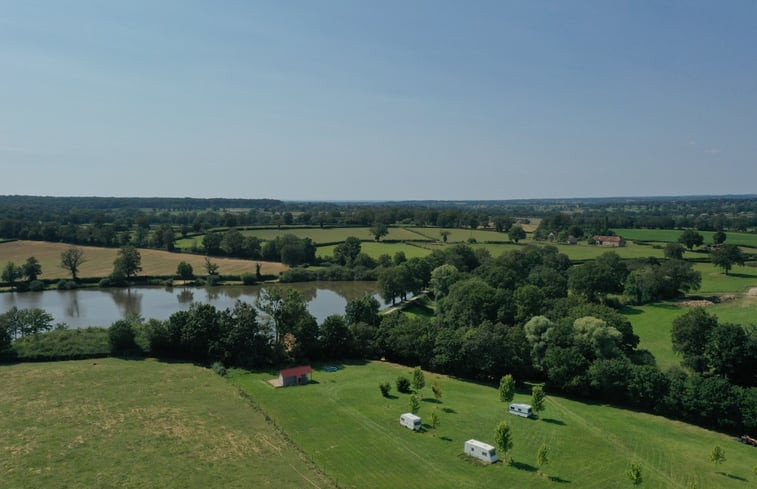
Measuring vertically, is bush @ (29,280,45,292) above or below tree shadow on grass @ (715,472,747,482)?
above

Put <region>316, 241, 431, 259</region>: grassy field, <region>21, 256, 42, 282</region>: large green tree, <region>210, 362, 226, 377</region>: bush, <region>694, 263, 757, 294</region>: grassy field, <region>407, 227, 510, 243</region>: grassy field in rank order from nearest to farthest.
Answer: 1. <region>210, 362, 226, 377</region>: bush
2. <region>694, 263, 757, 294</region>: grassy field
3. <region>21, 256, 42, 282</region>: large green tree
4. <region>316, 241, 431, 259</region>: grassy field
5. <region>407, 227, 510, 243</region>: grassy field

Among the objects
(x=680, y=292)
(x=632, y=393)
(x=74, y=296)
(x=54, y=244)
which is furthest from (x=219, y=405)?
(x=54, y=244)

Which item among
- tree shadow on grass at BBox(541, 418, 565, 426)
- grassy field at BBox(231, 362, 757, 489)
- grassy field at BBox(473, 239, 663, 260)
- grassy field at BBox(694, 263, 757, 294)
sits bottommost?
tree shadow on grass at BBox(541, 418, 565, 426)

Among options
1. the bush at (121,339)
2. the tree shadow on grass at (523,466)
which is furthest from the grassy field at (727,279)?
the bush at (121,339)

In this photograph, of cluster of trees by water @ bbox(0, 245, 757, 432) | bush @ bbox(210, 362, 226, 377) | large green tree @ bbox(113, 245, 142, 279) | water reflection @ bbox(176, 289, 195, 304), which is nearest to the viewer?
cluster of trees by water @ bbox(0, 245, 757, 432)

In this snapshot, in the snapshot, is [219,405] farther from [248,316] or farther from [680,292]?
[680,292]

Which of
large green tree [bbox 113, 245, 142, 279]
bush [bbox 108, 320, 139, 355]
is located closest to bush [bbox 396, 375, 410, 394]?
bush [bbox 108, 320, 139, 355]

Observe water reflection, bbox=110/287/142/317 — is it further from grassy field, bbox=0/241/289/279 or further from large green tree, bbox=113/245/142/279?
grassy field, bbox=0/241/289/279
